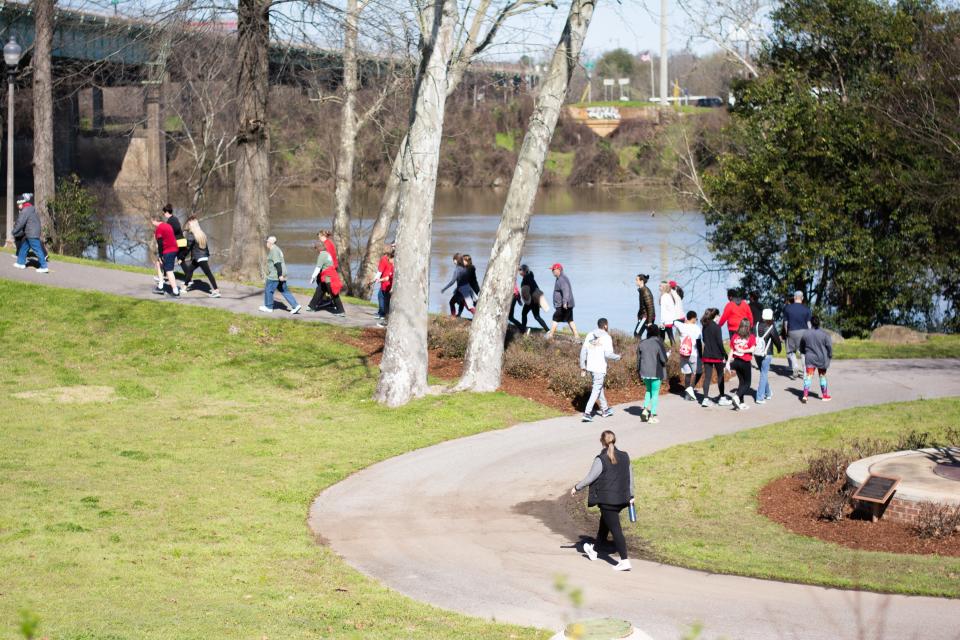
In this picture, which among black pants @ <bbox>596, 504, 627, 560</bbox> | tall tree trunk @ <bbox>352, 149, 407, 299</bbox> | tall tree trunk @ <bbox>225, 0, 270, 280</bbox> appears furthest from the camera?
tall tree trunk @ <bbox>352, 149, 407, 299</bbox>

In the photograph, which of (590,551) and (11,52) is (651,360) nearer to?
(590,551)

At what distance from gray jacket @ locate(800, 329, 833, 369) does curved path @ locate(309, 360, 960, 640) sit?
31.9 inches

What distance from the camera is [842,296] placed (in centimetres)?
3022

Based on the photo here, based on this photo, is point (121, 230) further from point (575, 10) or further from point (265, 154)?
point (575, 10)

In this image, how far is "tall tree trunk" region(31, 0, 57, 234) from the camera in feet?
106

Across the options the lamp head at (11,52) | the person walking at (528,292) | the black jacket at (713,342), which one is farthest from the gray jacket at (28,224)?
the black jacket at (713,342)

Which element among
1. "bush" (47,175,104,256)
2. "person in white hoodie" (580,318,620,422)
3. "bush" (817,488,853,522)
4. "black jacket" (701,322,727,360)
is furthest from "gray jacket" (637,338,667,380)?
"bush" (47,175,104,256)

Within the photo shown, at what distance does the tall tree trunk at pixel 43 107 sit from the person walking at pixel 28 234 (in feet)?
19.9

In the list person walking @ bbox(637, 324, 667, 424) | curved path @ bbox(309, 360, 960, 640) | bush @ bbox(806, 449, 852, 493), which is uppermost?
person walking @ bbox(637, 324, 667, 424)

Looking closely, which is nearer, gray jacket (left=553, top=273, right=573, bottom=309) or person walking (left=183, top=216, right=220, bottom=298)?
gray jacket (left=553, top=273, right=573, bottom=309)

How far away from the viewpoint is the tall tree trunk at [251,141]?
25547mm

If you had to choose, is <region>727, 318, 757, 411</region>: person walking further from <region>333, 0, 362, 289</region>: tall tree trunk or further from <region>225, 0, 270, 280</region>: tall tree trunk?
<region>333, 0, 362, 289</region>: tall tree trunk

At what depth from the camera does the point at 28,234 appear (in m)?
25.6

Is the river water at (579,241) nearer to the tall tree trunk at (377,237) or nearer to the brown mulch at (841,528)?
the tall tree trunk at (377,237)
